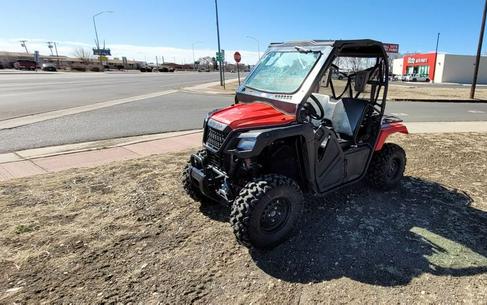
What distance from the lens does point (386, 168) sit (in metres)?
4.45

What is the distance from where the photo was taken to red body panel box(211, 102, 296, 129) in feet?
10.3

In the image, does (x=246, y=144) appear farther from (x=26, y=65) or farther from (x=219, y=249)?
(x=26, y=65)

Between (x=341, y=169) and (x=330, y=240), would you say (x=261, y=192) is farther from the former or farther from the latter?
(x=341, y=169)

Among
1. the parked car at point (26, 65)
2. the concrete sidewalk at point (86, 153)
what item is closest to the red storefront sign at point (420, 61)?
the concrete sidewalk at point (86, 153)

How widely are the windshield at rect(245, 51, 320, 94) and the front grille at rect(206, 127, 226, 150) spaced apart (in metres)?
0.75

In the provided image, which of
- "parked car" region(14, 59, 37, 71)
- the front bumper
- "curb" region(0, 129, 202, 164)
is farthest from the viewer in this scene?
"parked car" region(14, 59, 37, 71)

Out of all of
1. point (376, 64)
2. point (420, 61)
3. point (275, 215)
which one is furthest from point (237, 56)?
point (420, 61)

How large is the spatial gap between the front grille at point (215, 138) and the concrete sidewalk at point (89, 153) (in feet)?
9.97

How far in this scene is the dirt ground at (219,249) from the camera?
2656 millimetres

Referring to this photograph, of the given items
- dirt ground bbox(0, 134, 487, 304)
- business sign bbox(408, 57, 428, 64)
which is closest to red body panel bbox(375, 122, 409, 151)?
dirt ground bbox(0, 134, 487, 304)

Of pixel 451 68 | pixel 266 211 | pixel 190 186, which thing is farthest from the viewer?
pixel 451 68

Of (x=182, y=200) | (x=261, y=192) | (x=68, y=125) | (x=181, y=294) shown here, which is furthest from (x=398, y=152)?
(x=68, y=125)

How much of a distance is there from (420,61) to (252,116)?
230 ft

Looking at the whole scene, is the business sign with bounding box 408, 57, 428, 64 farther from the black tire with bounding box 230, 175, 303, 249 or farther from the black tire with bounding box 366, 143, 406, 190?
the black tire with bounding box 230, 175, 303, 249
